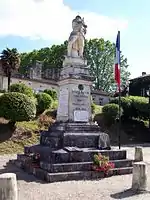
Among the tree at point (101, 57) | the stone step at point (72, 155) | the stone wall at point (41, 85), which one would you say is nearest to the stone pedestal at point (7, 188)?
the stone step at point (72, 155)

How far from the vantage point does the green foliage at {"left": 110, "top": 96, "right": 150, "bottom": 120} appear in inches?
1129

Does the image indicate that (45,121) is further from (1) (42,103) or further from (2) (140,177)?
(2) (140,177)

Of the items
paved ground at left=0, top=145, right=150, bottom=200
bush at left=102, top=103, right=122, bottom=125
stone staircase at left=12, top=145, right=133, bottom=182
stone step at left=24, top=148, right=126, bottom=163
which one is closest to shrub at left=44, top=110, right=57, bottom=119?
bush at left=102, top=103, right=122, bottom=125

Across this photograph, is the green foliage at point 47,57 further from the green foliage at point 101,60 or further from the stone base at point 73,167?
the stone base at point 73,167

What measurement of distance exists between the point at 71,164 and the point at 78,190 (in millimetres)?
1678

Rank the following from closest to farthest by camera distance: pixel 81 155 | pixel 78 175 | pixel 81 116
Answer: pixel 78 175
pixel 81 155
pixel 81 116

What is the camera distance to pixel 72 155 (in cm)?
1035

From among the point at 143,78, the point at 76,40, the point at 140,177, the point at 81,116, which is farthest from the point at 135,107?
the point at 140,177

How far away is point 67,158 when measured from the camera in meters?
10.2

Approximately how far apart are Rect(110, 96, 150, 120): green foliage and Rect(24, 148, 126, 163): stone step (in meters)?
17.6

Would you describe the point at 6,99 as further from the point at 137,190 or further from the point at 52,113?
the point at 137,190

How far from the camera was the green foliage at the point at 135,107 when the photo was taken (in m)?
28.7

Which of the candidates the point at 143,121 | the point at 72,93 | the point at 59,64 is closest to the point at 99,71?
the point at 59,64

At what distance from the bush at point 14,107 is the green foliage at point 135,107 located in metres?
11.6
